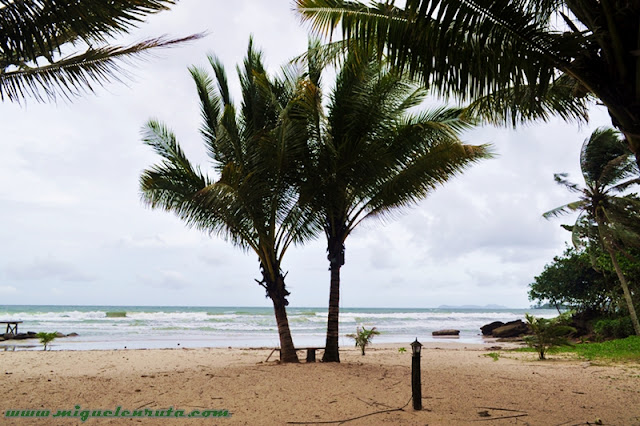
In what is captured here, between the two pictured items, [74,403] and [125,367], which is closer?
[74,403]

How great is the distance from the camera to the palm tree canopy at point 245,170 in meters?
8.54

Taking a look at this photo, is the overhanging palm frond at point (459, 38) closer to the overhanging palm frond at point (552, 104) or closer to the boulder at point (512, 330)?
the overhanging palm frond at point (552, 104)

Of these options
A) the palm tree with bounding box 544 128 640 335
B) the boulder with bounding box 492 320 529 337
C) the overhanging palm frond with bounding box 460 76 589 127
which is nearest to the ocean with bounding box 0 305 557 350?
the boulder with bounding box 492 320 529 337

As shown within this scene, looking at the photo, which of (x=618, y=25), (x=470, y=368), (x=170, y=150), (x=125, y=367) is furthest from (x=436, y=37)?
(x=125, y=367)

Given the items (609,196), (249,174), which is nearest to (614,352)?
(609,196)

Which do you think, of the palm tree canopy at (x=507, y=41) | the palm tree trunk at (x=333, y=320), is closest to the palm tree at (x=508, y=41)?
the palm tree canopy at (x=507, y=41)

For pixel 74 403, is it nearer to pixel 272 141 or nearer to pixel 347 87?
pixel 272 141

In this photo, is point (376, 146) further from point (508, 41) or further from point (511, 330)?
point (511, 330)

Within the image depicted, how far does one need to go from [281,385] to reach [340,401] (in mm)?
1326

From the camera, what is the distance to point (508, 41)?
4.33 meters

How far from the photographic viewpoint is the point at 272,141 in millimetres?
8484

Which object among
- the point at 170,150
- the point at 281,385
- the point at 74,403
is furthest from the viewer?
the point at 170,150

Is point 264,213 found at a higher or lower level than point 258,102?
lower

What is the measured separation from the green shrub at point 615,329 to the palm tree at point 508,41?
16.6 metres
